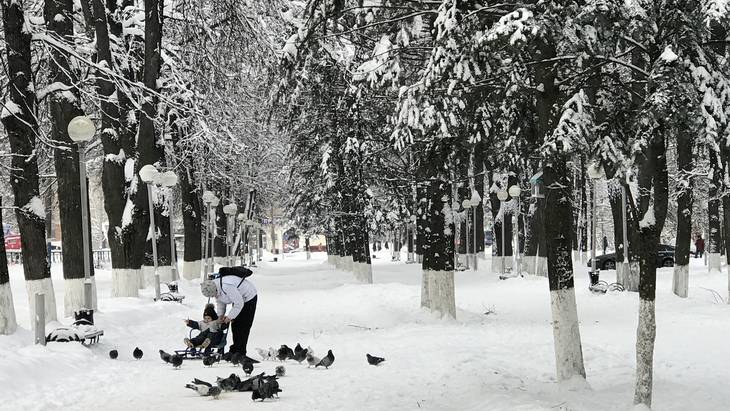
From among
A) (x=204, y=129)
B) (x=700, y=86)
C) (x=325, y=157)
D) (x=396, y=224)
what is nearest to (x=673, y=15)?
(x=700, y=86)

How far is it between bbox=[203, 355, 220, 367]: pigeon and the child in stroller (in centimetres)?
47

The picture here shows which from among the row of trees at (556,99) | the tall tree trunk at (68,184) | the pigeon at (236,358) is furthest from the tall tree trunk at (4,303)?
the row of trees at (556,99)

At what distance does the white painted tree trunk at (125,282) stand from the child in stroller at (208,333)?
859 cm

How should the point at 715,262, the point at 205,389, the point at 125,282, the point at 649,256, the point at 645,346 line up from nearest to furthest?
the point at 649,256
the point at 645,346
the point at 205,389
the point at 125,282
the point at 715,262

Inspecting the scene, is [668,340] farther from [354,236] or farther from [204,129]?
[354,236]

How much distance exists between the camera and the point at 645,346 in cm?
812

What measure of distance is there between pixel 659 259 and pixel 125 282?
30409 mm

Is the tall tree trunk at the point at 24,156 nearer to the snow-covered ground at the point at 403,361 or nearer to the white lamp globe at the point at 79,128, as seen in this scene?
the white lamp globe at the point at 79,128

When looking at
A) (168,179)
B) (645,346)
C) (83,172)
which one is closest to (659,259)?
(168,179)

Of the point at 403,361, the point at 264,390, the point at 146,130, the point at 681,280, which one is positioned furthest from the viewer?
the point at 681,280

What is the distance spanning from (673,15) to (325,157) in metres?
25.2

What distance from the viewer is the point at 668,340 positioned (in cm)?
1410

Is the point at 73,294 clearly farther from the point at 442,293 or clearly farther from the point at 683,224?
the point at 683,224

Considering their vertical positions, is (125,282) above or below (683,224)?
below
